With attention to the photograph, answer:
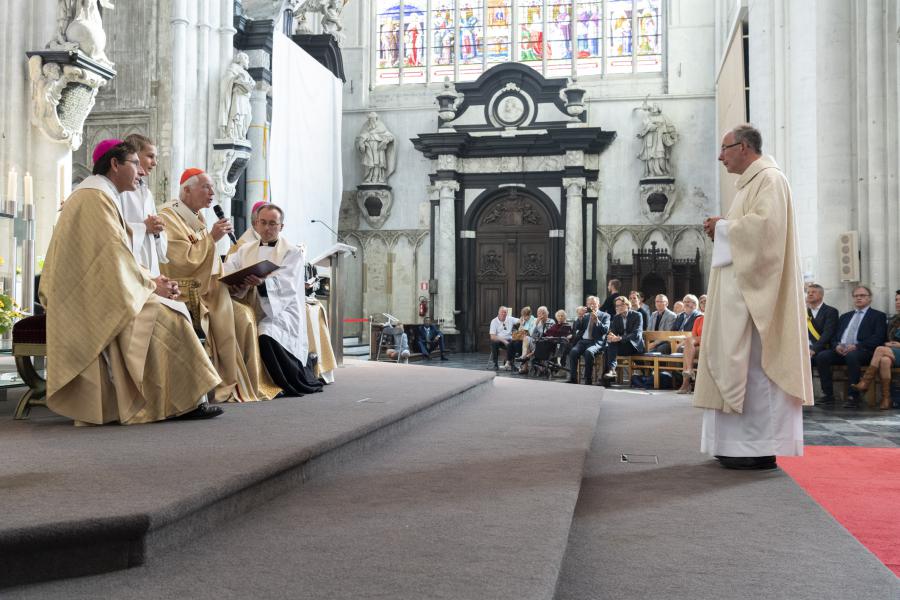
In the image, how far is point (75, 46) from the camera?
24.2ft

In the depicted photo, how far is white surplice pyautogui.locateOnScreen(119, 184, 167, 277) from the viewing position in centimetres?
454

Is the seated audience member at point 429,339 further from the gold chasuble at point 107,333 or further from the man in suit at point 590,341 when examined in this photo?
the gold chasuble at point 107,333

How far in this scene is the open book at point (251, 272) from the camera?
5.27 metres

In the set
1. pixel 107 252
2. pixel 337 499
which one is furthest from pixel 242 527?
pixel 107 252

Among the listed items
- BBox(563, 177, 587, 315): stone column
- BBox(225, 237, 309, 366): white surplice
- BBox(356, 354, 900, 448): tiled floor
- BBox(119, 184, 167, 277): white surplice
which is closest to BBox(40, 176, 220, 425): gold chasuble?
BBox(119, 184, 167, 277): white surplice

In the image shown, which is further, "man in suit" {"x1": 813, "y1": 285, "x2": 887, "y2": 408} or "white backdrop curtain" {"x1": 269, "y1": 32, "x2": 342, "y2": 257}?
"white backdrop curtain" {"x1": 269, "y1": 32, "x2": 342, "y2": 257}

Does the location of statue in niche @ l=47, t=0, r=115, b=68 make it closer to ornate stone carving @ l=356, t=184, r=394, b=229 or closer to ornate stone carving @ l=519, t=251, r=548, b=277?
ornate stone carving @ l=356, t=184, r=394, b=229

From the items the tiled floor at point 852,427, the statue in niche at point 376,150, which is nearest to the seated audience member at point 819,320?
the tiled floor at point 852,427

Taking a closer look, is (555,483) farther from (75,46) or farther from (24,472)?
(75,46)

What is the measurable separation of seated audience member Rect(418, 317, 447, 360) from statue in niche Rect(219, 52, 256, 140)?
6173mm

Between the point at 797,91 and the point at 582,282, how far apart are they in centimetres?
785

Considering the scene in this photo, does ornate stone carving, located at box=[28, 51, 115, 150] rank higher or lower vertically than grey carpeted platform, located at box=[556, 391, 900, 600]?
higher

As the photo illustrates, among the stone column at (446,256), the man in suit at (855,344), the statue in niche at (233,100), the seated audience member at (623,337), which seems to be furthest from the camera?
the stone column at (446,256)

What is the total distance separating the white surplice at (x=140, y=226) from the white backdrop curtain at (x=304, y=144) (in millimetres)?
8869
